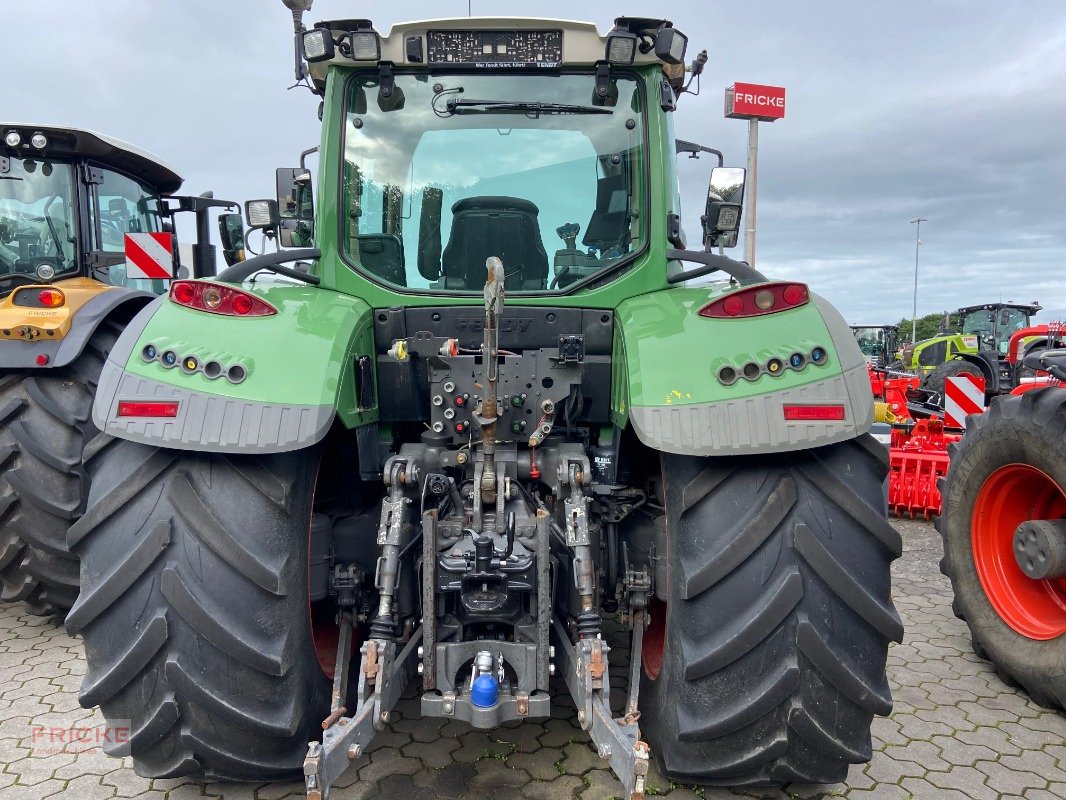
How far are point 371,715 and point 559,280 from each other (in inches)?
67.9

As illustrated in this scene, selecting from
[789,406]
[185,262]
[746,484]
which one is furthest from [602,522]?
[185,262]

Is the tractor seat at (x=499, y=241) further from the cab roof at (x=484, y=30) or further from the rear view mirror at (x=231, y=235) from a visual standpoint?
the rear view mirror at (x=231, y=235)

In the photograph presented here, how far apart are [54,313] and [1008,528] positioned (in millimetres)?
5016

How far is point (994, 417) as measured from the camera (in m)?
3.70

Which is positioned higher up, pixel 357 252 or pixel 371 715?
pixel 357 252

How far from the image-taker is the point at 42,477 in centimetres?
378

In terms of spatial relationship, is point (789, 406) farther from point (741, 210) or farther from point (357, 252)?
point (357, 252)

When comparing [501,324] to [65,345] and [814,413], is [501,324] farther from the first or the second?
[65,345]

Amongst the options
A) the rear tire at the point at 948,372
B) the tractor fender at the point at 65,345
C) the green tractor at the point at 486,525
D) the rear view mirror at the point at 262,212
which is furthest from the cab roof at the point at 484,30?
the rear tire at the point at 948,372

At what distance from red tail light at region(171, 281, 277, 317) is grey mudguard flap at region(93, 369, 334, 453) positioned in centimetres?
36

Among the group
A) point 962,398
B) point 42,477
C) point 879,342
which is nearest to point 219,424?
point 42,477

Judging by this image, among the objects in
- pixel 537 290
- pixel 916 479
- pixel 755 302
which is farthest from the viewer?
pixel 916 479

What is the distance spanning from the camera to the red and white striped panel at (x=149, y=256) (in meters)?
5.54

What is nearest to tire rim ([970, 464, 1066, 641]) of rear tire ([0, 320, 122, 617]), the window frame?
the window frame
